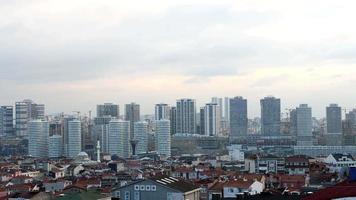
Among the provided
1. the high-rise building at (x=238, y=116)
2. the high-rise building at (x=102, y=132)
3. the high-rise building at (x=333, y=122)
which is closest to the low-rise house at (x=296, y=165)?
the high-rise building at (x=102, y=132)

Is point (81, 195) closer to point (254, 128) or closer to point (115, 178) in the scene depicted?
point (115, 178)

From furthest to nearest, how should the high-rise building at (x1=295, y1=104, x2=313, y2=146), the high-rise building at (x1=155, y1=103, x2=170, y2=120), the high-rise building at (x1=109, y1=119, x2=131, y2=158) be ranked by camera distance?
the high-rise building at (x1=155, y1=103, x2=170, y2=120) → the high-rise building at (x1=295, y1=104, x2=313, y2=146) → the high-rise building at (x1=109, y1=119, x2=131, y2=158)

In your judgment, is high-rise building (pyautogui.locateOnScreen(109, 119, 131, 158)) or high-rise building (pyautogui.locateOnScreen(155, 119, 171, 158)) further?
high-rise building (pyautogui.locateOnScreen(109, 119, 131, 158))

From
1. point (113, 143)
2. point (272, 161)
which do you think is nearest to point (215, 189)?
point (272, 161)

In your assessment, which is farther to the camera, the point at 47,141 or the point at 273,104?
the point at 273,104

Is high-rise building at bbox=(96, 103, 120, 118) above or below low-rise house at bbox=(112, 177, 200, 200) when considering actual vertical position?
above

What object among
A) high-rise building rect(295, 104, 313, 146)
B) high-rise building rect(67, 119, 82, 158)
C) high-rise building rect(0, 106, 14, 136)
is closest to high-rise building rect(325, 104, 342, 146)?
high-rise building rect(295, 104, 313, 146)

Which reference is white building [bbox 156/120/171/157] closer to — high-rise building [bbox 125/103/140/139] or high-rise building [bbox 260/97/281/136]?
high-rise building [bbox 125/103/140/139]

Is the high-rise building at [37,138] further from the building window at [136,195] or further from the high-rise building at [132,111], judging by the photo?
the building window at [136,195]
